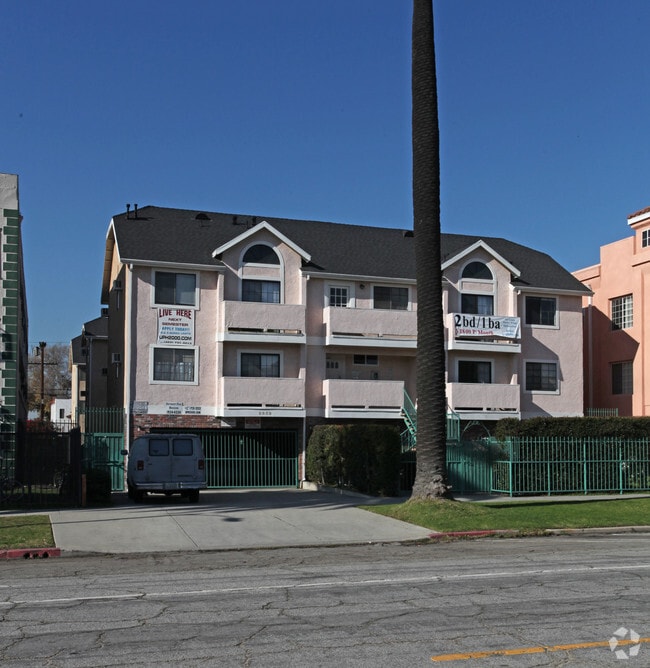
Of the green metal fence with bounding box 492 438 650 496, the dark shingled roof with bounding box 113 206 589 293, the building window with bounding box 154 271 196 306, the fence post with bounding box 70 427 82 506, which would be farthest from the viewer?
the dark shingled roof with bounding box 113 206 589 293

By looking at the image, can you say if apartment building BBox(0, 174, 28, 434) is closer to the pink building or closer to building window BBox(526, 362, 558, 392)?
building window BBox(526, 362, 558, 392)

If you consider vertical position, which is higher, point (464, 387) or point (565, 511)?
point (464, 387)

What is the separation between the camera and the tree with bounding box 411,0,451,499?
20.7 meters

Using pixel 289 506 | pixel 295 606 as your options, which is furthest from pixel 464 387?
pixel 295 606

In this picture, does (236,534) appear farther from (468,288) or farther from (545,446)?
(468,288)

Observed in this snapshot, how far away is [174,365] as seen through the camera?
3325 centimetres

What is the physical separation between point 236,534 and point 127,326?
16396mm

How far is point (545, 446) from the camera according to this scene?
89.8 feet

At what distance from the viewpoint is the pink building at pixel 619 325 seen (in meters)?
38.6

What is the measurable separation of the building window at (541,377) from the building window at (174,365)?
14.7 meters

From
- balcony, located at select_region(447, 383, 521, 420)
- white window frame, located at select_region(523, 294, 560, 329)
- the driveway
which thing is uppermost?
white window frame, located at select_region(523, 294, 560, 329)

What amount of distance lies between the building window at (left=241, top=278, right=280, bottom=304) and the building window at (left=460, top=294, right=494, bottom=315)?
26.8 ft

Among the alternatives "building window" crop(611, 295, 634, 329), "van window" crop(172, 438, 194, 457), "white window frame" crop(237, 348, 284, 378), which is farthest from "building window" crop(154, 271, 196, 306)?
"building window" crop(611, 295, 634, 329)

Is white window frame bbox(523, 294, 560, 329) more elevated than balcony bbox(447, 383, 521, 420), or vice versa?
white window frame bbox(523, 294, 560, 329)
